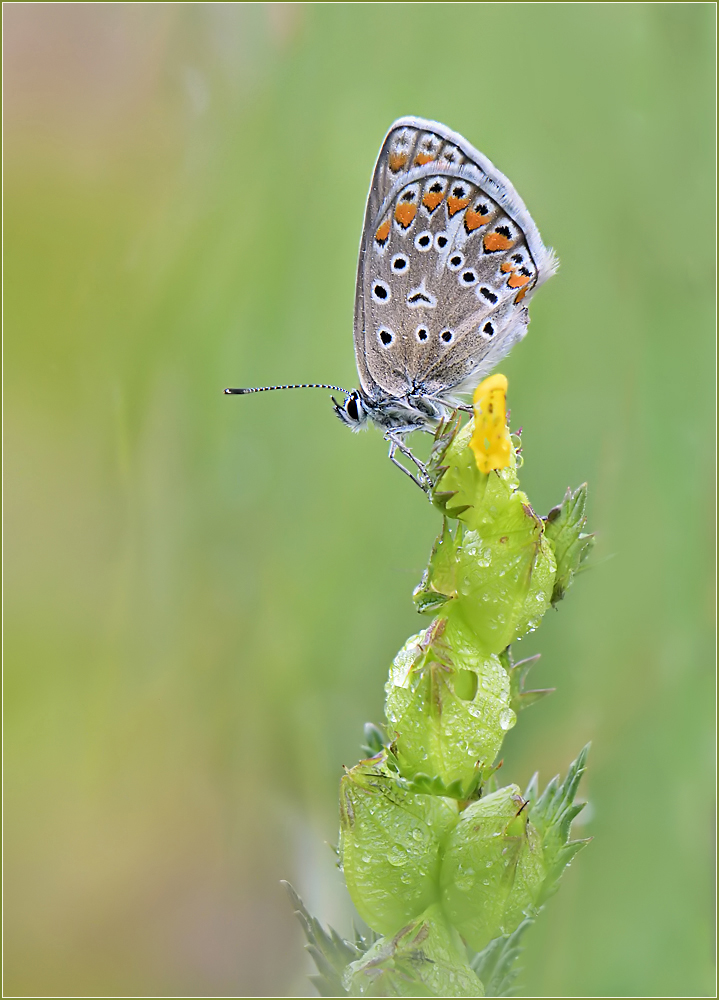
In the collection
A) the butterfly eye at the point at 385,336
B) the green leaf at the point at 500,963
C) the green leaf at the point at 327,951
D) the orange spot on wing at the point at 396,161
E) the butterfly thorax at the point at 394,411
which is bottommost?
the green leaf at the point at 500,963

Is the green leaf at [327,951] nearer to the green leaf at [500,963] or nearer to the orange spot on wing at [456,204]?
the green leaf at [500,963]

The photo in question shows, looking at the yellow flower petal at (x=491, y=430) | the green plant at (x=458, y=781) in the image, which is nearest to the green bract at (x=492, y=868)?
the green plant at (x=458, y=781)

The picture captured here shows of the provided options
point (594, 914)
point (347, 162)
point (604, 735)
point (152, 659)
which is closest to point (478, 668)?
point (594, 914)

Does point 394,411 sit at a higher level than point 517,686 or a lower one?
higher

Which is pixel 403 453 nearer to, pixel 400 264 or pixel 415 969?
pixel 400 264

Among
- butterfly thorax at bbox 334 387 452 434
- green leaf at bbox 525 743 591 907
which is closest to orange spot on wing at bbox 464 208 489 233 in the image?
butterfly thorax at bbox 334 387 452 434

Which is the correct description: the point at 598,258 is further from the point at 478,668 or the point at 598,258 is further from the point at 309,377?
the point at 478,668

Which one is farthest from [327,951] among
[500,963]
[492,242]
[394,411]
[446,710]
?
[492,242]
